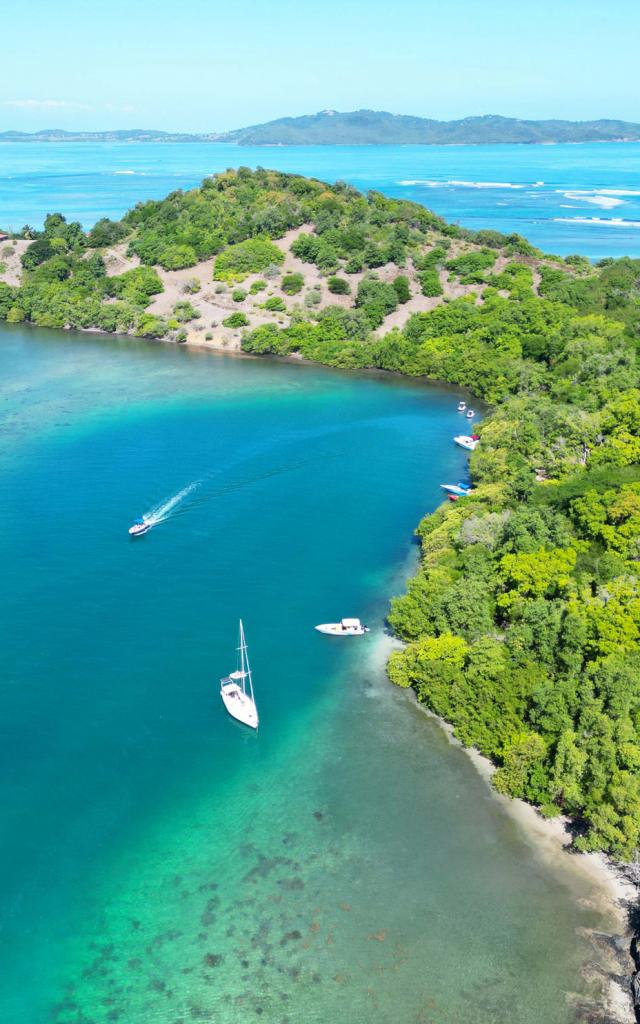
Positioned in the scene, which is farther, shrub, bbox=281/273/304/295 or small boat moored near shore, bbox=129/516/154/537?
shrub, bbox=281/273/304/295

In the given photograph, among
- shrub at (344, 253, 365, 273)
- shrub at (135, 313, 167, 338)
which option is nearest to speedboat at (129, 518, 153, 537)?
shrub at (135, 313, 167, 338)

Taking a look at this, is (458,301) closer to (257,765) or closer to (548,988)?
(257,765)

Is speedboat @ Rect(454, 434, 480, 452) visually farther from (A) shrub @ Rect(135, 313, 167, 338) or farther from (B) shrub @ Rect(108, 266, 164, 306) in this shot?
(B) shrub @ Rect(108, 266, 164, 306)

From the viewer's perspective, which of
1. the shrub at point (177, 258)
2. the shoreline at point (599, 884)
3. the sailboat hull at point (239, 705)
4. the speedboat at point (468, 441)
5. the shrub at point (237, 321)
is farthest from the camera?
the shrub at point (177, 258)

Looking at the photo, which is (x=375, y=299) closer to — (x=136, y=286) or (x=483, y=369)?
(x=483, y=369)

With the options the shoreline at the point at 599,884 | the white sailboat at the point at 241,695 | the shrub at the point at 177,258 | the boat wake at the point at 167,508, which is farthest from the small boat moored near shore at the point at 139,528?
the shrub at the point at 177,258

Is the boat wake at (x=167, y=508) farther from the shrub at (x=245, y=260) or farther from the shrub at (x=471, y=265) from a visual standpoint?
the shrub at (x=471, y=265)

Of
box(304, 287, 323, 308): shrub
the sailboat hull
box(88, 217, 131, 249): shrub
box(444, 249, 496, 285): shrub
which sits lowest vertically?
the sailboat hull
